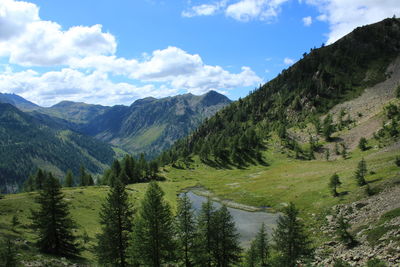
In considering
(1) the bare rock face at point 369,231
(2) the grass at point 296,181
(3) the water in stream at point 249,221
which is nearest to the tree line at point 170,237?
(1) the bare rock face at point 369,231

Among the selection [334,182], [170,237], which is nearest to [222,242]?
[170,237]

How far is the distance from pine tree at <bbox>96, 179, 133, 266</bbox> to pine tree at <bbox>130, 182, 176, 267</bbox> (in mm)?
3221

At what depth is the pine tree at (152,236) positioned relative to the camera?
103 feet

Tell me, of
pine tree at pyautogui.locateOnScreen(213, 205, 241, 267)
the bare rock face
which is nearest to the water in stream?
the bare rock face

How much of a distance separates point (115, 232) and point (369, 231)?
119ft

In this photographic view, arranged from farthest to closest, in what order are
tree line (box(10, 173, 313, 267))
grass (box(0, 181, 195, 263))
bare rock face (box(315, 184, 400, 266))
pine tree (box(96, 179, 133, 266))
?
grass (box(0, 181, 195, 263)), pine tree (box(96, 179, 133, 266)), tree line (box(10, 173, 313, 267)), bare rock face (box(315, 184, 400, 266))

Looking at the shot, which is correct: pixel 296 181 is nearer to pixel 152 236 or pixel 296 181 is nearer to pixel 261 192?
pixel 261 192

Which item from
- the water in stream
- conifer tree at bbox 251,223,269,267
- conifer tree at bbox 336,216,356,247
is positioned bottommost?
the water in stream

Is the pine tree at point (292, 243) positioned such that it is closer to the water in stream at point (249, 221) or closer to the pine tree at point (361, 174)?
the water in stream at point (249, 221)

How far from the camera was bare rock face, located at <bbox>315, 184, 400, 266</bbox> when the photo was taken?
29797mm

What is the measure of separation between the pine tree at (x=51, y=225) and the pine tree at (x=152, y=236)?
14.5m

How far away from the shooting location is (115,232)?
34.9 metres

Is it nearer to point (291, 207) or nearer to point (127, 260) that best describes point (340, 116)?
point (291, 207)

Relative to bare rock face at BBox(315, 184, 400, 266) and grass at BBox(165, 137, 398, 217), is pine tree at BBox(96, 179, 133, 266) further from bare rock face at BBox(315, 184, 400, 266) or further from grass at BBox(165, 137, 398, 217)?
grass at BBox(165, 137, 398, 217)
